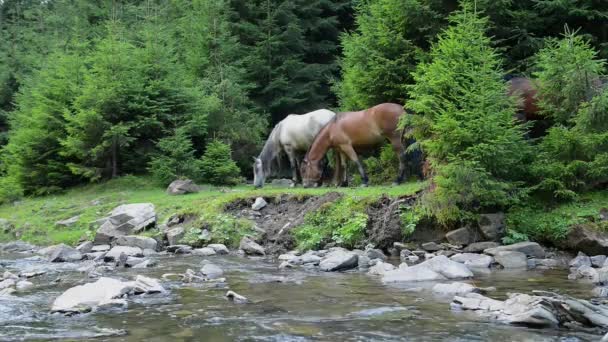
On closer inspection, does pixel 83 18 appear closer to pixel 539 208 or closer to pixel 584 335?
pixel 539 208

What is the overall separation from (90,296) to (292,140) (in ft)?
39.6

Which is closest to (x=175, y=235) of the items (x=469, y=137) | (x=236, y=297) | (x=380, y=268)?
(x=380, y=268)

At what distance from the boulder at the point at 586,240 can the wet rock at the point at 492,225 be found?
4.03 feet

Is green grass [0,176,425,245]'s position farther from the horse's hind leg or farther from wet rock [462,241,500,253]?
wet rock [462,241,500,253]

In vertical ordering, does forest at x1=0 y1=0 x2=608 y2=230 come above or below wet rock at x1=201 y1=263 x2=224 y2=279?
above

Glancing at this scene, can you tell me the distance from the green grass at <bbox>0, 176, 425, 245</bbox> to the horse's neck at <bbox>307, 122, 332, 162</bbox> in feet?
4.67

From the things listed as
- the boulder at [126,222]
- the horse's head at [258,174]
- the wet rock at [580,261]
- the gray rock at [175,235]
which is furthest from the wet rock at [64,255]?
the wet rock at [580,261]

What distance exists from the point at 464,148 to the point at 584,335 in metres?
6.29

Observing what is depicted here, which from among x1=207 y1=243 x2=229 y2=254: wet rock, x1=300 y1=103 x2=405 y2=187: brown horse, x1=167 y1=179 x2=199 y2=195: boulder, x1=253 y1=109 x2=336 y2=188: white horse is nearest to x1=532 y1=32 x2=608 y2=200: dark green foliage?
x1=300 y1=103 x2=405 y2=187: brown horse

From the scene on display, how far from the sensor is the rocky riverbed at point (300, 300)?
6062mm

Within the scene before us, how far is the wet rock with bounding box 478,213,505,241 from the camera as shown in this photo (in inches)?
458

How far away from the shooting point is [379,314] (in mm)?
6828

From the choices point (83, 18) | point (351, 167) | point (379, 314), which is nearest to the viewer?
point (379, 314)

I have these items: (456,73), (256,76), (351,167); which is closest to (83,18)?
(256,76)
